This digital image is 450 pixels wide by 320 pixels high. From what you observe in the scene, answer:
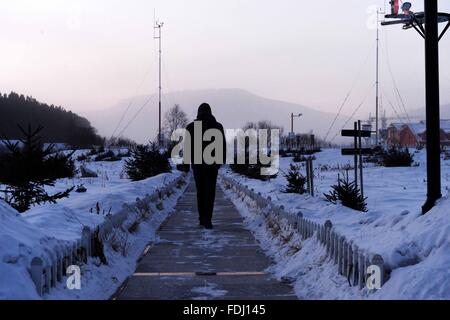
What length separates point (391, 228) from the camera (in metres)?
6.09

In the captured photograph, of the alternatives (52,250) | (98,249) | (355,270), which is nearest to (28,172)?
(98,249)

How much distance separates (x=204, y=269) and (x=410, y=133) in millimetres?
94790

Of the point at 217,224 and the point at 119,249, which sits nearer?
the point at 119,249

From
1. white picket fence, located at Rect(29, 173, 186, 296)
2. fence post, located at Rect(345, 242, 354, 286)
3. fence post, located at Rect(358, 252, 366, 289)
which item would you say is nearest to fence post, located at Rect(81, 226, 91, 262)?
white picket fence, located at Rect(29, 173, 186, 296)

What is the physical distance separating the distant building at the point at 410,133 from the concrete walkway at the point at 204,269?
7941cm

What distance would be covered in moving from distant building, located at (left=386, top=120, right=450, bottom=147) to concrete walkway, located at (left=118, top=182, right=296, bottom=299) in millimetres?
79410

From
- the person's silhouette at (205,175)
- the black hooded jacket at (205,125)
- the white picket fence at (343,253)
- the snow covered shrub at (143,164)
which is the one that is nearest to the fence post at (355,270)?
the white picket fence at (343,253)

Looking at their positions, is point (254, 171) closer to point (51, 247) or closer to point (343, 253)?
point (343, 253)

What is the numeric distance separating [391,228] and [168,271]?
107 inches

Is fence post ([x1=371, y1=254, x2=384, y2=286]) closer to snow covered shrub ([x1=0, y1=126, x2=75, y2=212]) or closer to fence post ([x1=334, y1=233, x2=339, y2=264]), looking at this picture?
fence post ([x1=334, y1=233, x2=339, y2=264])

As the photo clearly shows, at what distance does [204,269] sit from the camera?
684 cm
